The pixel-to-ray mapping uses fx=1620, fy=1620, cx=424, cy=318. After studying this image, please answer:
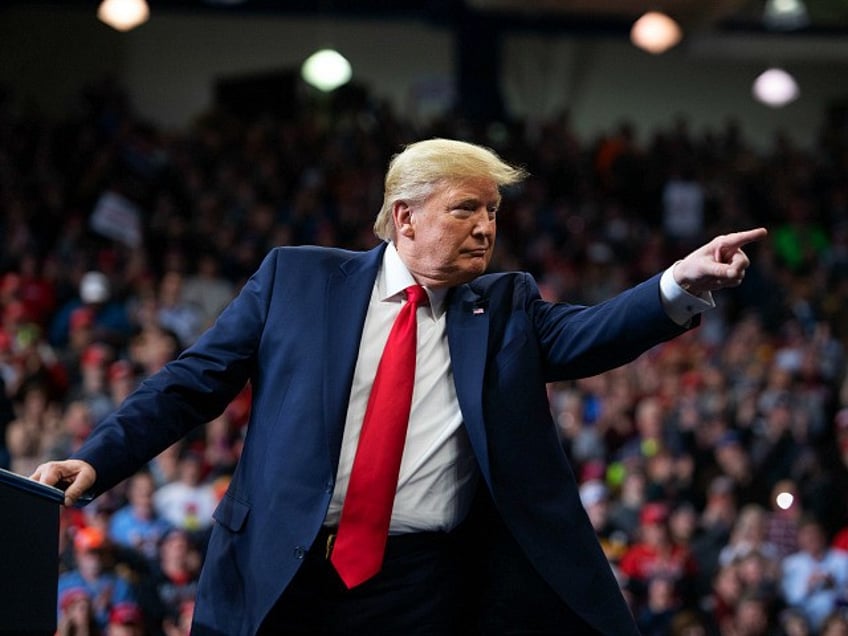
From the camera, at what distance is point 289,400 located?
339 cm

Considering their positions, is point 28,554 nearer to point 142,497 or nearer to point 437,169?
point 437,169

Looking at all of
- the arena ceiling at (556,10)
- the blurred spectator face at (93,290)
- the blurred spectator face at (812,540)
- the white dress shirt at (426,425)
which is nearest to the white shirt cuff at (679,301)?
the white dress shirt at (426,425)

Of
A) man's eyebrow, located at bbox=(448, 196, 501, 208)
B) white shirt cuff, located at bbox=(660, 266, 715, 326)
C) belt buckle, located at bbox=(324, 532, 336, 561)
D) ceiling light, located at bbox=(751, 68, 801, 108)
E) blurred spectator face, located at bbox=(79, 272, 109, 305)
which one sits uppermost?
ceiling light, located at bbox=(751, 68, 801, 108)

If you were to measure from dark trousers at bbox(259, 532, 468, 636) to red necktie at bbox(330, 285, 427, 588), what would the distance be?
0.07 m

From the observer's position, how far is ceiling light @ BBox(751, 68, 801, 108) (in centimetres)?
1945

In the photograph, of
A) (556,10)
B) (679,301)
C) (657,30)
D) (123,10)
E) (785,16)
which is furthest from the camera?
(785,16)

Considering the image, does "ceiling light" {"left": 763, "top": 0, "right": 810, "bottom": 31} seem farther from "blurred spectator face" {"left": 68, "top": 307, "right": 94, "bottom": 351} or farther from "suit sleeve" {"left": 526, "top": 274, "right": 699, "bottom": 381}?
"suit sleeve" {"left": 526, "top": 274, "right": 699, "bottom": 381}

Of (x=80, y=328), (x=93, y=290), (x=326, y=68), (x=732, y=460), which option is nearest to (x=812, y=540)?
(x=732, y=460)

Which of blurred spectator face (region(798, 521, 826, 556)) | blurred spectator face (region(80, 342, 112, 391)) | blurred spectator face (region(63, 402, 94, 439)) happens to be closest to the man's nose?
blurred spectator face (region(63, 402, 94, 439))

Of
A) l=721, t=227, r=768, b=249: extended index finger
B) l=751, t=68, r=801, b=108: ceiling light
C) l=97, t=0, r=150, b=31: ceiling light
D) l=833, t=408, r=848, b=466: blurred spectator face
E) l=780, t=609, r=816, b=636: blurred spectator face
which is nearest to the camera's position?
l=721, t=227, r=768, b=249: extended index finger

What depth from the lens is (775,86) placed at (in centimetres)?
1948

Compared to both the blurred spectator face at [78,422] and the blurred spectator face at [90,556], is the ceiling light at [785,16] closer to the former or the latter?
the blurred spectator face at [78,422]

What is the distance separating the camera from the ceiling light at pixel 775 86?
19.5 metres

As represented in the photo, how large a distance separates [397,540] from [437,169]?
2.59 feet
